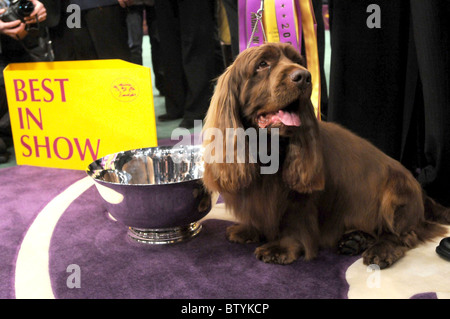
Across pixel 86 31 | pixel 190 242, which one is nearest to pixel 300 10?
pixel 190 242

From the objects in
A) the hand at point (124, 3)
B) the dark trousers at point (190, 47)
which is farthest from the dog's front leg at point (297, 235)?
the hand at point (124, 3)

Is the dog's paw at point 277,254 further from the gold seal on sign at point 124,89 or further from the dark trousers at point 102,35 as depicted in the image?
the dark trousers at point 102,35

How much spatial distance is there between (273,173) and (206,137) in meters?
0.31

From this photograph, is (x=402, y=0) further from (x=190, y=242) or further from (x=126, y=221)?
(x=126, y=221)

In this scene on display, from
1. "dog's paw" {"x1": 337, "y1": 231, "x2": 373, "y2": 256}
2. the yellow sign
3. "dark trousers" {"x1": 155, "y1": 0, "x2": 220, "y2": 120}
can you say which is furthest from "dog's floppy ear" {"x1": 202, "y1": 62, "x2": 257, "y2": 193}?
"dark trousers" {"x1": 155, "y1": 0, "x2": 220, "y2": 120}

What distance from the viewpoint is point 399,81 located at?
8.29 ft

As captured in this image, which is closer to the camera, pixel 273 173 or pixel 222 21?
pixel 273 173

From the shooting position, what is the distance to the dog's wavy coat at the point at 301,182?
1.72 m

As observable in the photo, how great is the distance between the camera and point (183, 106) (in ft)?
15.8

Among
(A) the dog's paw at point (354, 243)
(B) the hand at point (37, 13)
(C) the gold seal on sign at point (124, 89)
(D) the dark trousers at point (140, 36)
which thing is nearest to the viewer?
(A) the dog's paw at point (354, 243)

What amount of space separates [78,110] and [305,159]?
1.95 meters

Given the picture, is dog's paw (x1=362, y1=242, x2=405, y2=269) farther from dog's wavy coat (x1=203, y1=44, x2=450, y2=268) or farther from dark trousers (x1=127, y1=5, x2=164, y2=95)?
dark trousers (x1=127, y1=5, x2=164, y2=95)

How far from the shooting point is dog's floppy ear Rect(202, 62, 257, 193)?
1757 mm

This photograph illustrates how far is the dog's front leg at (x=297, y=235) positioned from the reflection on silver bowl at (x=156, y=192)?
404 millimetres
